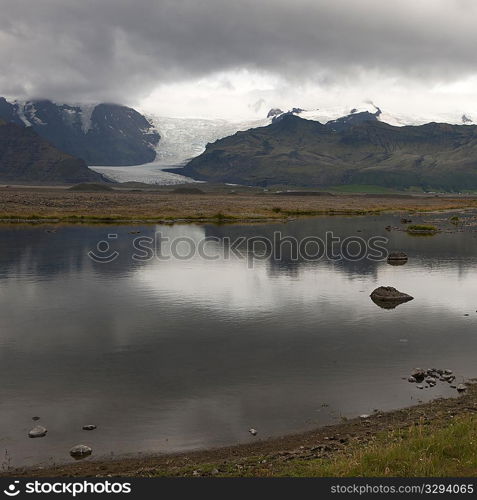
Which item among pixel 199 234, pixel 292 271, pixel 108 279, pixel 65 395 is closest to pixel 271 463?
pixel 65 395

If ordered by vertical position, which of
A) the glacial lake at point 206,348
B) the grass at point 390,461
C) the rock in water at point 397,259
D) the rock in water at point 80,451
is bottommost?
the glacial lake at point 206,348

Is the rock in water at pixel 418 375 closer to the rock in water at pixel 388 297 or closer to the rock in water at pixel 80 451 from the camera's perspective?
the rock in water at pixel 80 451

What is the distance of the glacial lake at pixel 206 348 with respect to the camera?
22.0 metres

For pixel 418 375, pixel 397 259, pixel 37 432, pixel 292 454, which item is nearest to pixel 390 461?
pixel 292 454

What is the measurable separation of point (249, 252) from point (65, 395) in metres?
52.2

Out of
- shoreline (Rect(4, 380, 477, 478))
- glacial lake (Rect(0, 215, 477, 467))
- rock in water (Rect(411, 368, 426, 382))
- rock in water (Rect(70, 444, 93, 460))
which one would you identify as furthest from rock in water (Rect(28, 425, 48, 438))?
rock in water (Rect(411, 368, 426, 382))

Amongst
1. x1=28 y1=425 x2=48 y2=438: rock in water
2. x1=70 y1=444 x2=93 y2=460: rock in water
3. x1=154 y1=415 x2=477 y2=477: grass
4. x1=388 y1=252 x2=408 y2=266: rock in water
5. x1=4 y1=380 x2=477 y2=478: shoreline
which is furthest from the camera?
x1=388 y1=252 x2=408 y2=266: rock in water

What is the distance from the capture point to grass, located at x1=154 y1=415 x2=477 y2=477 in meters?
14.4

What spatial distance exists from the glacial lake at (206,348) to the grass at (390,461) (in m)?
3.40

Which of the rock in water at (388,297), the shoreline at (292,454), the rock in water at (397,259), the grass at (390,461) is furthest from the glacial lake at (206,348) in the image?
the grass at (390,461)

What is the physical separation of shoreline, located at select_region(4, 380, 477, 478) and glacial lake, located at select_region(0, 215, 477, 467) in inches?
35.6

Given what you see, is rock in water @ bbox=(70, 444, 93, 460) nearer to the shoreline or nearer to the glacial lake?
the glacial lake

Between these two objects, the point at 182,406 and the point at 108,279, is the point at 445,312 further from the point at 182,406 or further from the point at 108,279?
the point at 108,279

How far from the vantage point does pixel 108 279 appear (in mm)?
54375
